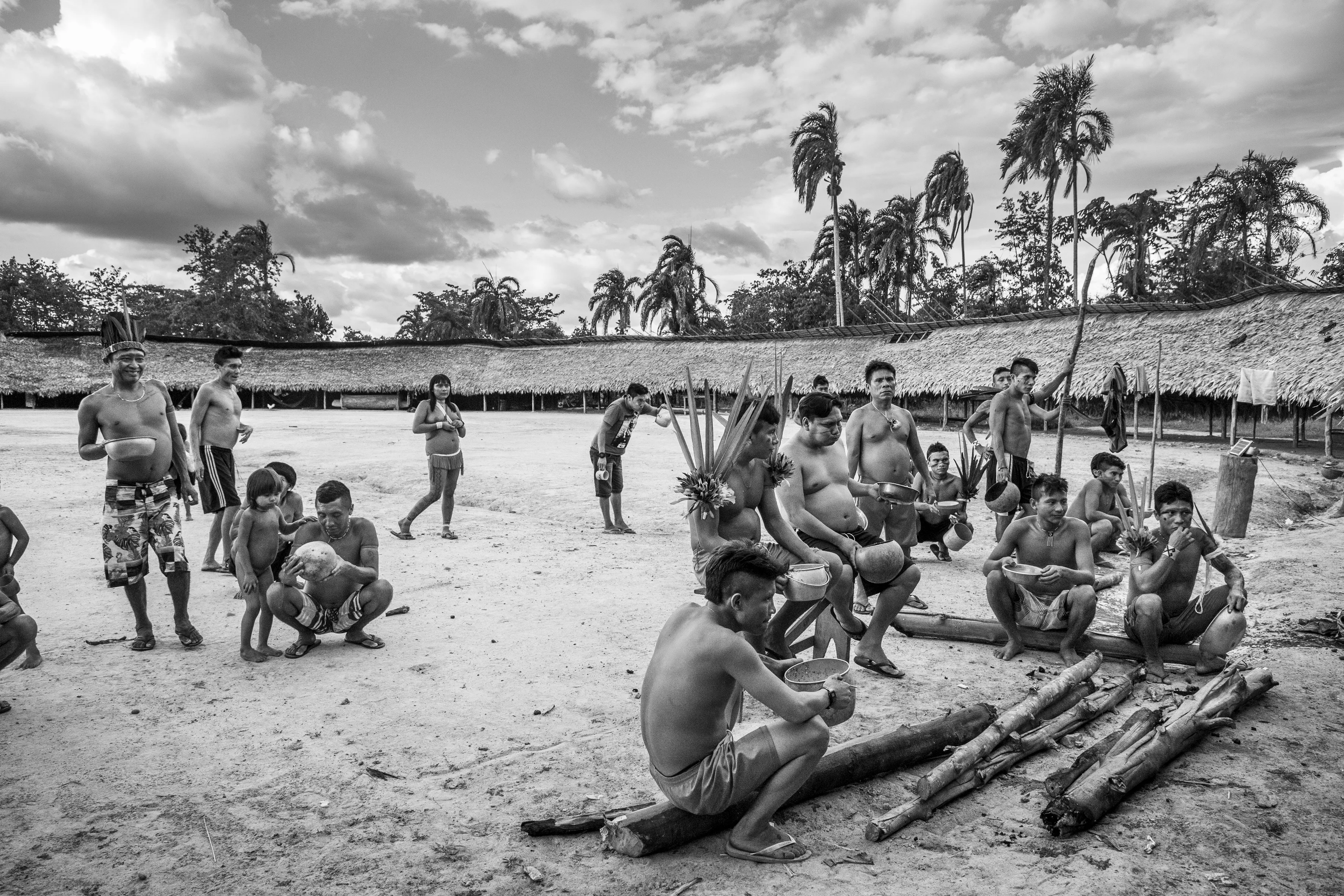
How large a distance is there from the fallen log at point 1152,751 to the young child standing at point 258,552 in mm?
4069

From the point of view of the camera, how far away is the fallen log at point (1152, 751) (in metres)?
2.89

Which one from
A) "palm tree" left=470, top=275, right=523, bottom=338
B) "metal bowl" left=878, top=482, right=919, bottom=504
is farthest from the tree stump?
"palm tree" left=470, top=275, right=523, bottom=338

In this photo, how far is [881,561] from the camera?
14.9ft

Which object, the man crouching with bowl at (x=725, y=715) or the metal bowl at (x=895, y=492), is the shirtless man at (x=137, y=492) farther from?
the metal bowl at (x=895, y=492)

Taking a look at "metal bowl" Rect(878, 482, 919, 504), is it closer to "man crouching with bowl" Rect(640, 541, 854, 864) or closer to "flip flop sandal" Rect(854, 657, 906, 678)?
"flip flop sandal" Rect(854, 657, 906, 678)

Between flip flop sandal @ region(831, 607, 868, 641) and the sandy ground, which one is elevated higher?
flip flop sandal @ region(831, 607, 868, 641)

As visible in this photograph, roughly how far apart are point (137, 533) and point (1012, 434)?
6.93m

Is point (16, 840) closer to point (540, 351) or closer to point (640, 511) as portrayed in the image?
point (640, 511)

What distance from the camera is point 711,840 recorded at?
2.89 m

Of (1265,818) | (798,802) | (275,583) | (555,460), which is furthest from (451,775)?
(555,460)

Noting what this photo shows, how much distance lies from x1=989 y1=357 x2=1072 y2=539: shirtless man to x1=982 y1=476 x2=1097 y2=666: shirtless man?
8.63 feet

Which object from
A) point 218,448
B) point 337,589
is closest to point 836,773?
point 337,589

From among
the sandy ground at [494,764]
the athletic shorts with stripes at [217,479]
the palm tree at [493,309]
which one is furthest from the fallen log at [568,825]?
the palm tree at [493,309]

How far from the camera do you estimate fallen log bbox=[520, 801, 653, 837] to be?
9.44 ft
